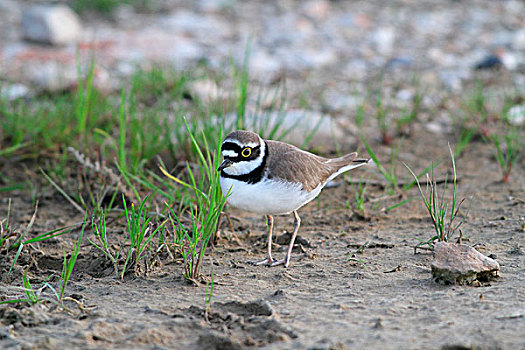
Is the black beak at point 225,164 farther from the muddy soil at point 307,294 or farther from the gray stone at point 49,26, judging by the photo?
the gray stone at point 49,26

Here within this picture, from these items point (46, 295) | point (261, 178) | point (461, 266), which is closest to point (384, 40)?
point (261, 178)

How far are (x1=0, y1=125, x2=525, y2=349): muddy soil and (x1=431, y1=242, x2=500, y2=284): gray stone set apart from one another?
55 millimetres

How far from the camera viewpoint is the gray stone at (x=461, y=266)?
3412mm

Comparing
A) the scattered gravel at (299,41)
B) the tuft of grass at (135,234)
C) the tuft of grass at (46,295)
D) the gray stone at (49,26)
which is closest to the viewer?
the tuft of grass at (46,295)

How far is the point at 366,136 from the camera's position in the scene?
6.58 meters

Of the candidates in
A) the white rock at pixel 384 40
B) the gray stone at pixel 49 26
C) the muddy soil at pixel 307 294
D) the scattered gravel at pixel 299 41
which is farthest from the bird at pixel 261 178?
the gray stone at pixel 49 26

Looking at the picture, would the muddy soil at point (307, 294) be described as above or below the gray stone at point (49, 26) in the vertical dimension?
below

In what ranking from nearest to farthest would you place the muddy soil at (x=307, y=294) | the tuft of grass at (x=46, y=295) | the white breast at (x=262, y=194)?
the muddy soil at (x=307, y=294)
the tuft of grass at (x=46, y=295)
the white breast at (x=262, y=194)

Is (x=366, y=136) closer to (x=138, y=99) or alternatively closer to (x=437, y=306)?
(x=138, y=99)

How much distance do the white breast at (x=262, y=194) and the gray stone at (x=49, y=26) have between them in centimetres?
617

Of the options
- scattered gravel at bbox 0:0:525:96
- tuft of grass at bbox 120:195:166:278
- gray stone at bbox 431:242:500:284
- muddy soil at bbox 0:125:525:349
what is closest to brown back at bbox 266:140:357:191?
muddy soil at bbox 0:125:525:349

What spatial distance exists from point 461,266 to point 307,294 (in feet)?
2.81

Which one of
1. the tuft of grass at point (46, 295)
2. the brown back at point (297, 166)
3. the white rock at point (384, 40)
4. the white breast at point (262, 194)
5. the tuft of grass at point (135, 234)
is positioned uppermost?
the white rock at point (384, 40)

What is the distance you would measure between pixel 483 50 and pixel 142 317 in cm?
784
